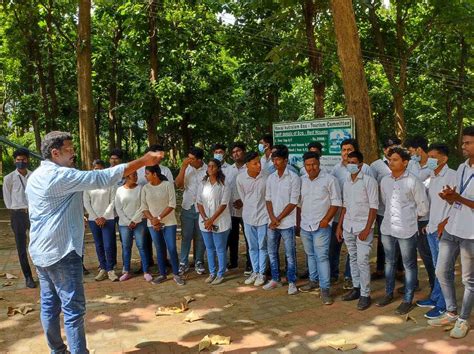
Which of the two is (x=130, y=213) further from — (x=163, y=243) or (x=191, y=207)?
(x=191, y=207)

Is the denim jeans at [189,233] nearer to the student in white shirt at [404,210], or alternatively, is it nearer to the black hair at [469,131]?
the student in white shirt at [404,210]

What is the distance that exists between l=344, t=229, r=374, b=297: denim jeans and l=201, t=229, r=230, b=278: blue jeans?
1.75 m

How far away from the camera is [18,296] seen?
19.2 ft

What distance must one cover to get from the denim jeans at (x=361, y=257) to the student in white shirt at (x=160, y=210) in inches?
93.4

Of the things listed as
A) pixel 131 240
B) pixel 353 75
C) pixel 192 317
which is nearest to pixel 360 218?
pixel 192 317

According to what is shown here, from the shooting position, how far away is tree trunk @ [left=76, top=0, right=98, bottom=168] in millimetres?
8438

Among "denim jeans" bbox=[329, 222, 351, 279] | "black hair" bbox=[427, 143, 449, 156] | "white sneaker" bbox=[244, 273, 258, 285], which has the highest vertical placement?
"black hair" bbox=[427, 143, 449, 156]

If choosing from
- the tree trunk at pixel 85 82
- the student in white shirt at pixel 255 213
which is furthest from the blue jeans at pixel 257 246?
the tree trunk at pixel 85 82

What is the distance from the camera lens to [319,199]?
211 inches

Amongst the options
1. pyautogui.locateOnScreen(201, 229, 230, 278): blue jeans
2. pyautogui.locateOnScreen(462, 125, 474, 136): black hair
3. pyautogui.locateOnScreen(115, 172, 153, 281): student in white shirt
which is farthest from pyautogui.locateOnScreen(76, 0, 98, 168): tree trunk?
pyautogui.locateOnScreen(462, 125, 474, 136): black hair

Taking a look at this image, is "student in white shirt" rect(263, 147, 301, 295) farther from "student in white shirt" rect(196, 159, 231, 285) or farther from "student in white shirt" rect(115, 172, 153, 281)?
"student in white shirt" rect(115, 172, 153, 281)

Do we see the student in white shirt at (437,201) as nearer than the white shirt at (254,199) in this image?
Yes

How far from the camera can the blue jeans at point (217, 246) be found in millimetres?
6137

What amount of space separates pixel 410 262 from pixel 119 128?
1986cm
